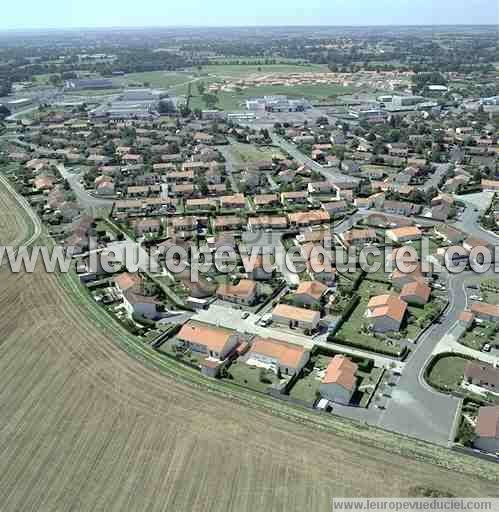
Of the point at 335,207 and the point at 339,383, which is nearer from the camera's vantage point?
the point at 339,383

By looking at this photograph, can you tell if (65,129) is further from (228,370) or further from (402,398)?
(402,398)

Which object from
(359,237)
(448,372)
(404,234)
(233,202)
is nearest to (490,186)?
(404,234)

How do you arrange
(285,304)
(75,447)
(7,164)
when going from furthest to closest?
(7,164)
(285,304)
(75,447)

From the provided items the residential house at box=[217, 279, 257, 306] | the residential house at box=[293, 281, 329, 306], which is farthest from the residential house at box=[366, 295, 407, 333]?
the residential house at box=[217, 279, 257, 306]

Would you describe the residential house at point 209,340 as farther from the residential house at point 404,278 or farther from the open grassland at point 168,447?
the residential house at point 404,278

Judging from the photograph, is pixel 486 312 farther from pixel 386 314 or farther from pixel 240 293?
pixel 240 293

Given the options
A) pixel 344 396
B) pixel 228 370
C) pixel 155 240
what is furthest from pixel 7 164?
pixel 344 396

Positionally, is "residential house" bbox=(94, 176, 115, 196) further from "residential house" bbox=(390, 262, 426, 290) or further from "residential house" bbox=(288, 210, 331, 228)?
"residential house" bbox=(390, 262, 426, 290)
